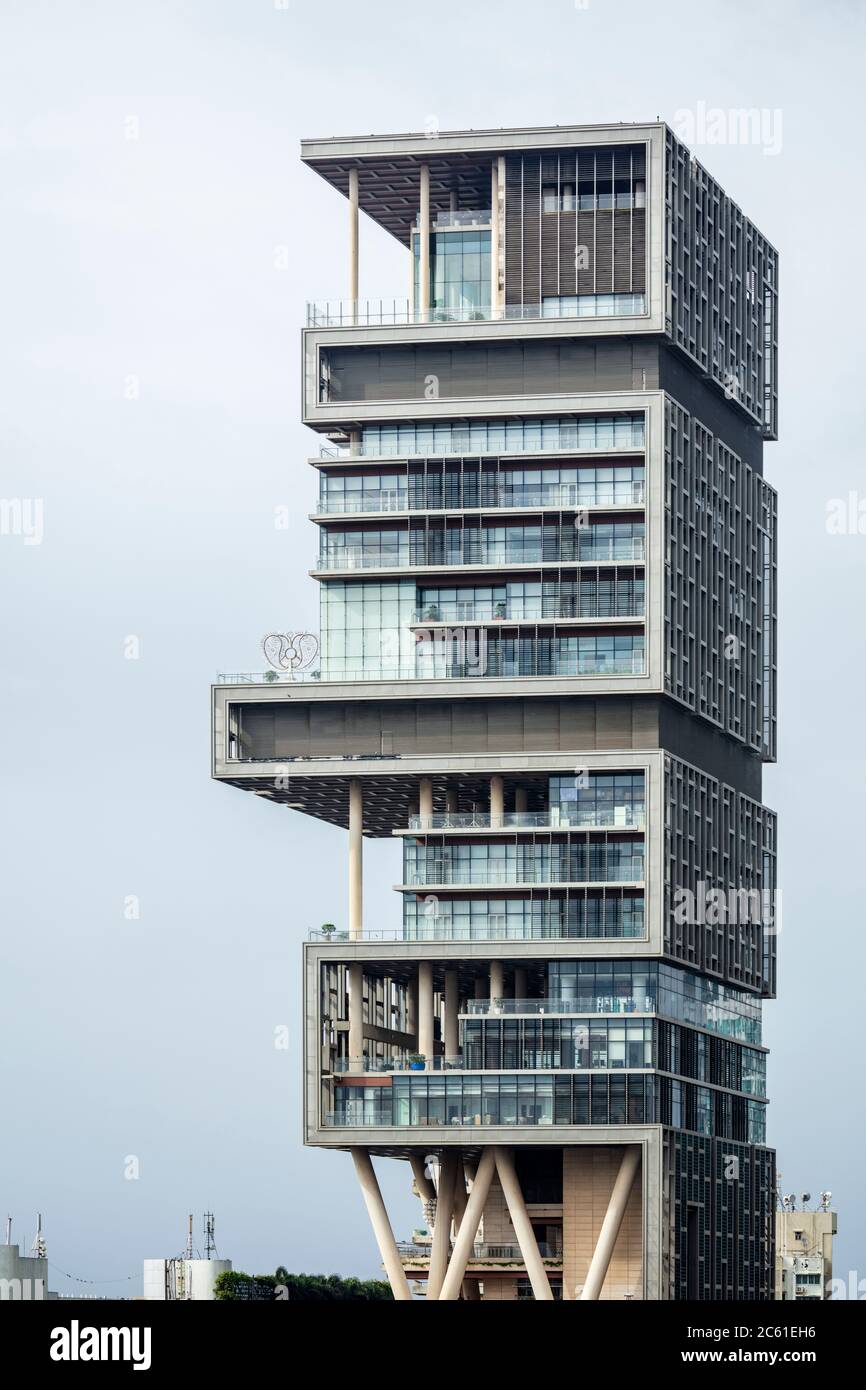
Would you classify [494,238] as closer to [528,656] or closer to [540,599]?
[540,599]

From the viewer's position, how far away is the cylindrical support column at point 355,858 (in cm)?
16400

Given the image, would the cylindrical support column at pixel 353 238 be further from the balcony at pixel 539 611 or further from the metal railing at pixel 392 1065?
the metal railing at pixel 392 1065

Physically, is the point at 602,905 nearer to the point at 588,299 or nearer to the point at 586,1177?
the point at 586,1177

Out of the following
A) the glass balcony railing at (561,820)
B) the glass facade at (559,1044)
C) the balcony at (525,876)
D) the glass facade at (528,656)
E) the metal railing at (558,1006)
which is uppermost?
the glass facade at (528,656)

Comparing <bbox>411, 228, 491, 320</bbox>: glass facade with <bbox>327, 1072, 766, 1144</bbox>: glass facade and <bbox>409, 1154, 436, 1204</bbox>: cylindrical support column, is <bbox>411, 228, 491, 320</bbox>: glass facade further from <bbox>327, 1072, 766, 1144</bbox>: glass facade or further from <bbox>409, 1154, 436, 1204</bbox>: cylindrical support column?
<bbox>409, 1154, 436, 1204</bbox>: cylindrical support column

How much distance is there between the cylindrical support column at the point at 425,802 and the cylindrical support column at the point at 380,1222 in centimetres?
1971

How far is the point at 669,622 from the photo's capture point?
167 metres

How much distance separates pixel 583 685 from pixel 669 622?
7.41 m

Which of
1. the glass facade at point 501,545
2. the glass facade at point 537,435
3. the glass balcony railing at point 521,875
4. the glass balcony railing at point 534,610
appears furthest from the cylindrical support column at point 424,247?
the glass balcony railing at point 521,875

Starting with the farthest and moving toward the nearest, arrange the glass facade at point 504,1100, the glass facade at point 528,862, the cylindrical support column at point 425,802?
1. the cylindrical support column at point 425,802
2. the glass facade at point 528,862
3. the glass facade at point 504,1100

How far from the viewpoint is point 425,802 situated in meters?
164

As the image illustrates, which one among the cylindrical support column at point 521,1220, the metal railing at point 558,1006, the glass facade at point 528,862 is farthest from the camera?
the glass facade at point 528,862
